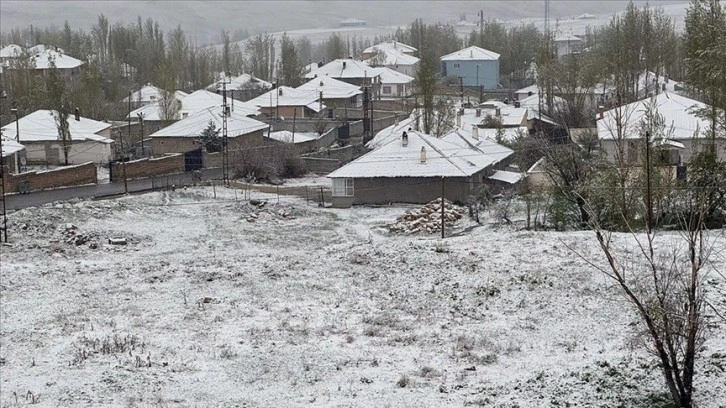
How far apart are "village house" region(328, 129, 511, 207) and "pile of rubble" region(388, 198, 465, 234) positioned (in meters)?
A: 3.74

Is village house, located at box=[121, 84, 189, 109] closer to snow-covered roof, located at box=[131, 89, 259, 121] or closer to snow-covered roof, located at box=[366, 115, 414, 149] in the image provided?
snow-covered roof, located at box=[131, 89, 259, 121]

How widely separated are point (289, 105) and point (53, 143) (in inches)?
912

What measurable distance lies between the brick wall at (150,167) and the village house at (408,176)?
1117 cm

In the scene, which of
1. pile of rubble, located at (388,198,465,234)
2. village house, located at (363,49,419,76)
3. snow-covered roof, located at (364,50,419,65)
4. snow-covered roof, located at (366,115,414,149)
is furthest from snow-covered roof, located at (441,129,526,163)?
snow-covered roof, located at (364,50,419,65)

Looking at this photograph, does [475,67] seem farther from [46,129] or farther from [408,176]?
[408,176]

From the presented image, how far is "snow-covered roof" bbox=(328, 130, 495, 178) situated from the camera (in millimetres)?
41000

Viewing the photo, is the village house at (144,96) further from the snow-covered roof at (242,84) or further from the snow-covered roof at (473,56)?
the snow-covered roof at (473,56)

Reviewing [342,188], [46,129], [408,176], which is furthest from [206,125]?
[408,176]

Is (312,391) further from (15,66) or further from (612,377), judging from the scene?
(15,66)

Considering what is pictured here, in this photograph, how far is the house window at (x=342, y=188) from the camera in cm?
4200

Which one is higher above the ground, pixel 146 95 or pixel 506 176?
pixel 146 95

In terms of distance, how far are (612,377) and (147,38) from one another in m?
104

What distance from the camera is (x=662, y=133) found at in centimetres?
3566

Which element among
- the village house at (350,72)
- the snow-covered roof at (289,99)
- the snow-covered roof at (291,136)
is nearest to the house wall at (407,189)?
the snow-covered roof at (291,136)
